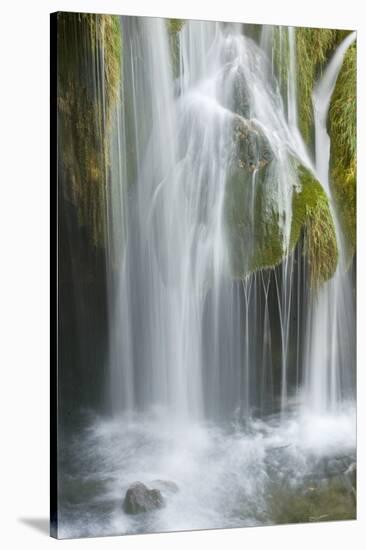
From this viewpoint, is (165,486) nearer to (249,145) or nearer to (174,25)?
(249,145)

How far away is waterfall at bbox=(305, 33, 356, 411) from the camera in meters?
9.60

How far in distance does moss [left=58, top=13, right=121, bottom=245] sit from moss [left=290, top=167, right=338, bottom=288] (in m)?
1.40

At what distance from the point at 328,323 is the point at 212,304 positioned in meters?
0.87

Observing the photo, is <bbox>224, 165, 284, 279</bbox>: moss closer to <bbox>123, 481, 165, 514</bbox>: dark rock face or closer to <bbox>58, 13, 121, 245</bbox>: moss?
<bbox>58, 13, 121, 245</bbox>: moss

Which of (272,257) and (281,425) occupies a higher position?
(272,257)

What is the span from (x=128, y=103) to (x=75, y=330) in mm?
1495

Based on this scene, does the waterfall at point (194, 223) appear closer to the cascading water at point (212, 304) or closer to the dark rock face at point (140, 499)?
the cascading water at point (212, 304)

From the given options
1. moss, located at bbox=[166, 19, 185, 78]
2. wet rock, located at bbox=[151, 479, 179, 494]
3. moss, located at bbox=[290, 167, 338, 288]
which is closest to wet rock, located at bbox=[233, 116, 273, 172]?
moss, located at bbox=[290, 167, 338, 288]

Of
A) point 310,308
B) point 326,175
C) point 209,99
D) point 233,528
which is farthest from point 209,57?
point 233,528

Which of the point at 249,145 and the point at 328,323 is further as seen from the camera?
the point at 328,323

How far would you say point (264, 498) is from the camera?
9414mm

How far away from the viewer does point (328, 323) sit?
9648 millimetres

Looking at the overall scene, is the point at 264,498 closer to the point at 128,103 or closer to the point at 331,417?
the point at 331,417

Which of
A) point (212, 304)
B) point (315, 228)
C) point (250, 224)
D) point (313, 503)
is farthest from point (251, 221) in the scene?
point (313, 503)
